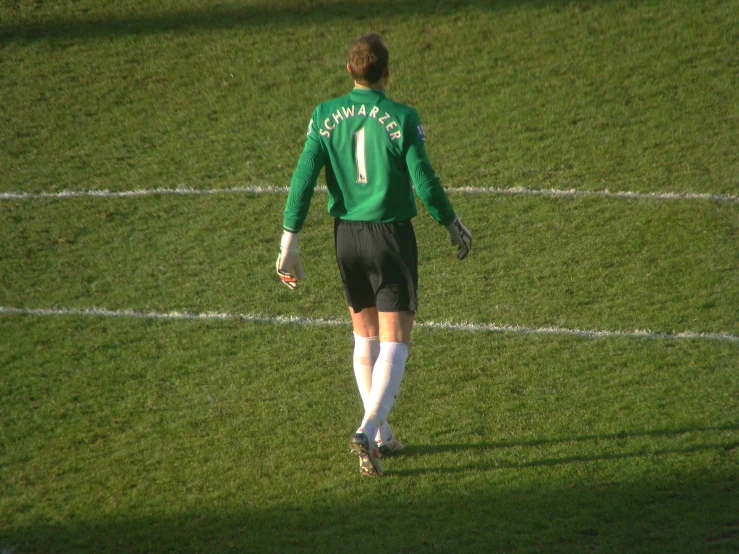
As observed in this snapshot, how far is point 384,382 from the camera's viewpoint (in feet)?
12.5

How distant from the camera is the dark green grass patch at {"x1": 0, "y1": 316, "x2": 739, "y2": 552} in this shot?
3.60 metres

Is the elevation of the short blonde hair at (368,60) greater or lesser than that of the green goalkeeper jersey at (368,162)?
greater

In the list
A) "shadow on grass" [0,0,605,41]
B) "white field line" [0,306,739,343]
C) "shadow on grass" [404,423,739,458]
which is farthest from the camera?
"shadow on grass" [0,0,605,41]

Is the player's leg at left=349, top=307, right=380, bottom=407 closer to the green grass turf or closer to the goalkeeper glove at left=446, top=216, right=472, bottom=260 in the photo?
the goalkeeper glove at left=446, top=216, right=472, bottom=260

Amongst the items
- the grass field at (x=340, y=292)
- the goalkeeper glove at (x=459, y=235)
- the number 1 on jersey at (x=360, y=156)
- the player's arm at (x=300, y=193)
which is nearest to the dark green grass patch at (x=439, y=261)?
the grass field at (x=340, y=292)

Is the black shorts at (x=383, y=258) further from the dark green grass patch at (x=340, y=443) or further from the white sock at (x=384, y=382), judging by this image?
the dark green grass patch at (x=340, y=443)

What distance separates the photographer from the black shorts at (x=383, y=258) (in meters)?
3.78

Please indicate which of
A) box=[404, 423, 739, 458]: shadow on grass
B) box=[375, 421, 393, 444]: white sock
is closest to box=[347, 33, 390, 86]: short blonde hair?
box=[375, 421, 393, 444]: white sock

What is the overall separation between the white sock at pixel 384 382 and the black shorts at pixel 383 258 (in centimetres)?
20

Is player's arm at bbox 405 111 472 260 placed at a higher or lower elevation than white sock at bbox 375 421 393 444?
higher

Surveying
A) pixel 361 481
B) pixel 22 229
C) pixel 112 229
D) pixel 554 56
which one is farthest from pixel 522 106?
pixel 361 481

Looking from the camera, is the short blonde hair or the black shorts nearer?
the short blonde hair

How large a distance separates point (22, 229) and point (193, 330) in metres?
2.35

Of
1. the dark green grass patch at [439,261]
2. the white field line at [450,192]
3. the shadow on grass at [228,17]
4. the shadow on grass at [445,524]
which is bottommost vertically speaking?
the shadow on grass at [445,524]
